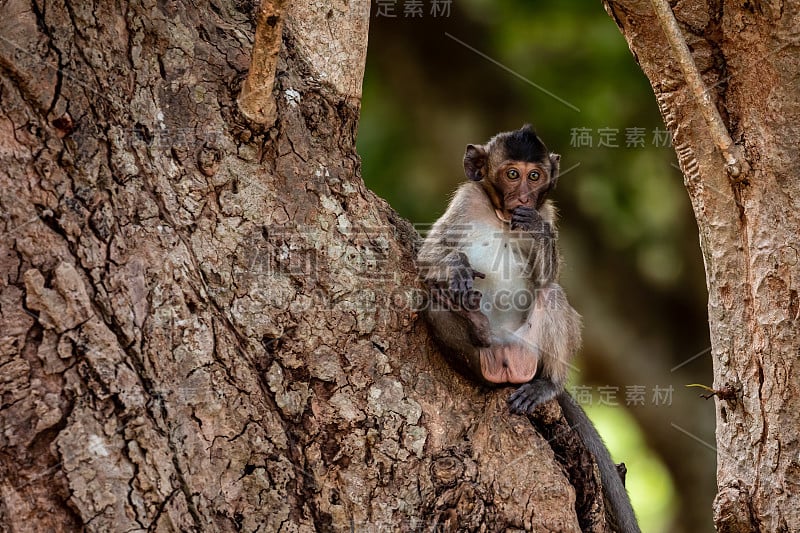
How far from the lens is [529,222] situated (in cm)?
517

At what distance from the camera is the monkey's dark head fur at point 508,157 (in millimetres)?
5535

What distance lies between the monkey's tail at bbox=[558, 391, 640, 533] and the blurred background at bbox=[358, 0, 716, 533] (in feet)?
13.4

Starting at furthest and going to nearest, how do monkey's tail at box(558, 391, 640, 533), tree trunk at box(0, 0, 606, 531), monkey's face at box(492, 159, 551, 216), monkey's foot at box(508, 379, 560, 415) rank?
monkey's face at box(492, 159, 551, 216), monkey's tail at box(558, 391, 640, 533), monkey's foot at box(508, 379, 560, 415), tree trunk at box(0, 0, 606, 531)

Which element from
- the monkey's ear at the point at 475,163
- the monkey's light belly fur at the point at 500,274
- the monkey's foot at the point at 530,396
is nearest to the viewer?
the monkey's foot at the point at 530,396

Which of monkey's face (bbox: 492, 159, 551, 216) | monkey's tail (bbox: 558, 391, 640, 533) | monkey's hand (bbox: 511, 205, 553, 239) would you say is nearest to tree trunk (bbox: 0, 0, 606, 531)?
monkey's tail (bbox: 558, 391, 640, 533)

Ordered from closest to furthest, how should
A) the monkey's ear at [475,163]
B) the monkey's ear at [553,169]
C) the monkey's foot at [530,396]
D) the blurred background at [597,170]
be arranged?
the monkey's foot at [530,396] → the monkey's ear at [553,169] → the monkey's ear at [475,163] → the blurred background at [597,170]

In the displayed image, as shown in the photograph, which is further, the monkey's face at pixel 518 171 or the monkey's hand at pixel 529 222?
the monkey's face at pixel 518 171

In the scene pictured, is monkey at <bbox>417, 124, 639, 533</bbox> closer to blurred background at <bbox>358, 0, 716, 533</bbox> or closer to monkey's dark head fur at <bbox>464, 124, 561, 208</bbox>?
monkey's dark head fur at <bbox>464, 124, 561, 208</bbox>

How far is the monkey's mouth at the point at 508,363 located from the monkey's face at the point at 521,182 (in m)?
0.98

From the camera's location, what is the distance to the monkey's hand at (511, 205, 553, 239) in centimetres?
515

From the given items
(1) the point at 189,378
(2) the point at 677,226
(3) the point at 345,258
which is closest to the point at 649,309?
(2) the point at 677,226

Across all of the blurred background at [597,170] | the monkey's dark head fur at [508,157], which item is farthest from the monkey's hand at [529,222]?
the blurred background at [597,170]

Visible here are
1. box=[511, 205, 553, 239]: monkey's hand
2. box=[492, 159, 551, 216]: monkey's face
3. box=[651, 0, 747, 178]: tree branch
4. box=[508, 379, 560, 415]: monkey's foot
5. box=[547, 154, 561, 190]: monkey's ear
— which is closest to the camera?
box=[651, 0, 747, 178]: tree branch

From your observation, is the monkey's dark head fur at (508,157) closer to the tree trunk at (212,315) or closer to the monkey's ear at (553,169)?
the monkey's ear at (553,169)
